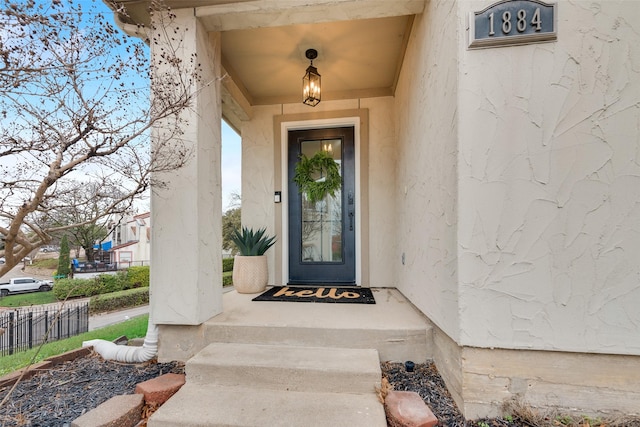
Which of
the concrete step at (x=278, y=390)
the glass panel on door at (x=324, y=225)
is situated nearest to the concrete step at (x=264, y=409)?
the concrete step at (x=278, y=390)

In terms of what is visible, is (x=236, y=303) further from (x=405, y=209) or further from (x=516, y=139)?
(x=516, y=139)

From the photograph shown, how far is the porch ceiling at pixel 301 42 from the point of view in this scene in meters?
2.13

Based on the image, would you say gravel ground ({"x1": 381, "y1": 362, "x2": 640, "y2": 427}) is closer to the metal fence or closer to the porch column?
the porch column

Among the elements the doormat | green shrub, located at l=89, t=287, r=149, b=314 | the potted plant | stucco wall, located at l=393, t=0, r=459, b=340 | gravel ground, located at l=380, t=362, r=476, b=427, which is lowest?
green shrub, located at l=89, t=287, r=149, b=314

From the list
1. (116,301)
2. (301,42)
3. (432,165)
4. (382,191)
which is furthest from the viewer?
(116,301)

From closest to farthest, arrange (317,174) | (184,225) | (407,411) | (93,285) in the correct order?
1. (407,411)
2. (184,225)
3. (317,174)
4. (93,285)

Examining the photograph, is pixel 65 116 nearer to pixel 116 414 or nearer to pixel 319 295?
pixel 116 414

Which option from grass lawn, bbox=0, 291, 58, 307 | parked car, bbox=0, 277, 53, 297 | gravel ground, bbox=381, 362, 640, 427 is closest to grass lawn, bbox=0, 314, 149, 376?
gravel ground, bbox=381, 362, 640, 427

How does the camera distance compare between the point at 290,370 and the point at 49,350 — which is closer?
the point at 290,370

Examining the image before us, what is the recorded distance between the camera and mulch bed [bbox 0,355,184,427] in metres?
1.48

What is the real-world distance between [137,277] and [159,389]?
10211 mm

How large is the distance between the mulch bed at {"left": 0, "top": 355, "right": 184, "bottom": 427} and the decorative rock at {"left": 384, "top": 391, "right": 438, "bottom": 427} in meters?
1.56

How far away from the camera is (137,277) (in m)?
9.96

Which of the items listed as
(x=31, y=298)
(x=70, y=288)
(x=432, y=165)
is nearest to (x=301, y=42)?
(x=432, y=165)
